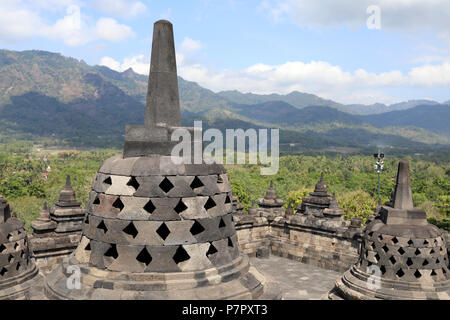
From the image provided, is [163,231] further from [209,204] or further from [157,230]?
[209,204]

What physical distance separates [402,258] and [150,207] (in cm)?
680

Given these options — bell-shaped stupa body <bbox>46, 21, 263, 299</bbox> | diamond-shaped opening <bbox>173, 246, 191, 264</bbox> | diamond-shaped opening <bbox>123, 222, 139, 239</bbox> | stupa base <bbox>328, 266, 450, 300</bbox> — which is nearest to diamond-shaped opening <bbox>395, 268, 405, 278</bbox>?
stupa base <bbox>328, 266, 450, 300</bbox>

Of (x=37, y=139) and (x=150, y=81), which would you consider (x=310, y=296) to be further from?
(x=37, y=139)

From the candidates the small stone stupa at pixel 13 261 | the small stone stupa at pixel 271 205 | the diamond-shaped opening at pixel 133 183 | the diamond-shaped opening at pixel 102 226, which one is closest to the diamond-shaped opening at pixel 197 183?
the diamond-shaped opening at pixel 133 183

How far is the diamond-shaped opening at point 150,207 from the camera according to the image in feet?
17.5

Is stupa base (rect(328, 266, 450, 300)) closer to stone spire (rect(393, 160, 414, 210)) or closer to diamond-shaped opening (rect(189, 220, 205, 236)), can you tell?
stone spire (rect(393, 160, 414, 210))

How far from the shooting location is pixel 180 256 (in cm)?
545

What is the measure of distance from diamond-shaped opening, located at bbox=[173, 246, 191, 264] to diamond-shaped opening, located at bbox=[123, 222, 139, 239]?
25.3 inches

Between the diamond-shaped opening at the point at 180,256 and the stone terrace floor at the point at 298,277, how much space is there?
6550mm

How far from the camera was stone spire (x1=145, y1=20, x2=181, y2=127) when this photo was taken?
5957mm

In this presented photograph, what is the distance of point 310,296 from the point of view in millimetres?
12312

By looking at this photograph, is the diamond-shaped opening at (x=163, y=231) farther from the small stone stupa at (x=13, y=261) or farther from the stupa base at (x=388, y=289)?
the stupa base at (x=388, y=289)

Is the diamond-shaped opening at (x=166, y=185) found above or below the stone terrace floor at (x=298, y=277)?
above
